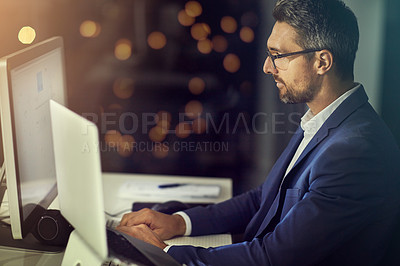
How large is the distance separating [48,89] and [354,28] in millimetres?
915

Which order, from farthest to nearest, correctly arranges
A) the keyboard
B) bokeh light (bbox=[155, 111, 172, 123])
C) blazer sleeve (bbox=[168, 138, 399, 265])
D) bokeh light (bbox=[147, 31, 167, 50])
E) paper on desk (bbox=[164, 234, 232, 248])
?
1. bokeh light (bbox=[155, 111, 172, 123])
2. bokeh light (bbox=[147, 31, 167, 50])
3. paper on desk (bbox=[164, 234, 232, 248])
4. blazer sleeve (bbox=[168, 138, 399, 265])
5. the keyboard

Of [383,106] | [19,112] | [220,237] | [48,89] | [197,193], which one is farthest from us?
[197,193]

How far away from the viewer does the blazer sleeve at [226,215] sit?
1453 mm

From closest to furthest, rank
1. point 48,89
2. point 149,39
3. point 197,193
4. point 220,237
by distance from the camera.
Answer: point 48,89 < point 220,237 < point 197,193 < point 149,39

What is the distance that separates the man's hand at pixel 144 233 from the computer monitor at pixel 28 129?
25cm

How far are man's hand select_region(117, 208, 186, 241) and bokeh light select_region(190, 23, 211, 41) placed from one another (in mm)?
1703

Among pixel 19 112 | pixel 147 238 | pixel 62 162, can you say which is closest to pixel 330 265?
pixel 147 238

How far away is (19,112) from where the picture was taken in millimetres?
1109

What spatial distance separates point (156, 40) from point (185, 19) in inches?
11.2

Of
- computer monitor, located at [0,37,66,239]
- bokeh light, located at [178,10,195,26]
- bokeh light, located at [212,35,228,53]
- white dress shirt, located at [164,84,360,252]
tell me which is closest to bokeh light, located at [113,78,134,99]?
bokeh light, located at [178,10,195,26]

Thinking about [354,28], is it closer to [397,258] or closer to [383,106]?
[383,106]

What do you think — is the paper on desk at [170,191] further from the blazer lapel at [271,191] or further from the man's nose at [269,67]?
the man's nose at [269,67]

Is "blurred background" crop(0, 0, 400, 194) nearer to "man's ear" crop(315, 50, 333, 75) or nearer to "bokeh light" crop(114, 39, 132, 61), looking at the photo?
"bokeh light" crop(114, 39, 132, 61)

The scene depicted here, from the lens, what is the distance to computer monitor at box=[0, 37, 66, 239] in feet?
3.51
